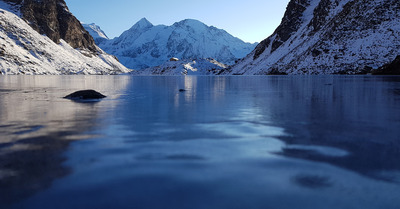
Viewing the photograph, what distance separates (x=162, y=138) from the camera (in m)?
8.04

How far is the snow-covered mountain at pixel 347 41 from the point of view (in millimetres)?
119750

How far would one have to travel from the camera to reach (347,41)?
134750 mm

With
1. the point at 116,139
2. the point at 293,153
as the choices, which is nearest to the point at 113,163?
the point at 116,139

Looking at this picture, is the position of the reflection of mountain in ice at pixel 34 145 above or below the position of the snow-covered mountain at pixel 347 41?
below

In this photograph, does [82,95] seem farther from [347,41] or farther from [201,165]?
[347,41]

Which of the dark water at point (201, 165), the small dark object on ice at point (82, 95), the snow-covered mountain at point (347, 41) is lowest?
the dark water at point (201, 165)

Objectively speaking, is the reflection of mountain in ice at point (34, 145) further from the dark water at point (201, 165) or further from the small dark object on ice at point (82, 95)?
the small dark object on ice at point (82, 95)

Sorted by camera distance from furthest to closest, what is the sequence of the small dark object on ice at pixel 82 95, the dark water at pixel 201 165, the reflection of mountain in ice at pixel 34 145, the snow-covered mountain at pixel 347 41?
1. the snow-covered mountain at pixel 347 41
2. the small dark object on ice at pixel 82 95
3. the reflection of mountain in ice at pixel 34 145
4. the dark water at pixel 201 165

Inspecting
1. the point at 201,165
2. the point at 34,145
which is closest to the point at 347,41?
the point at 201,165

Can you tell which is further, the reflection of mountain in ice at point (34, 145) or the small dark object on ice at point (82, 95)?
the small dark object on ice at point (82, 95)

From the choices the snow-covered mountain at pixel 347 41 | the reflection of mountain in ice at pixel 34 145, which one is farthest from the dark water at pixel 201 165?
the snow-covered mountain at pixel 347 41

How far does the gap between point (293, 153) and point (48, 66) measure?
217452 millimetres

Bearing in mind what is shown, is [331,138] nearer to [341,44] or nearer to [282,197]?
[282,197]

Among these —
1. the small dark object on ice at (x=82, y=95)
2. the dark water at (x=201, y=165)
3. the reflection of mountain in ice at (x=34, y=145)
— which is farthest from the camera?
the small dark object on ice at (x=82, y=95)
